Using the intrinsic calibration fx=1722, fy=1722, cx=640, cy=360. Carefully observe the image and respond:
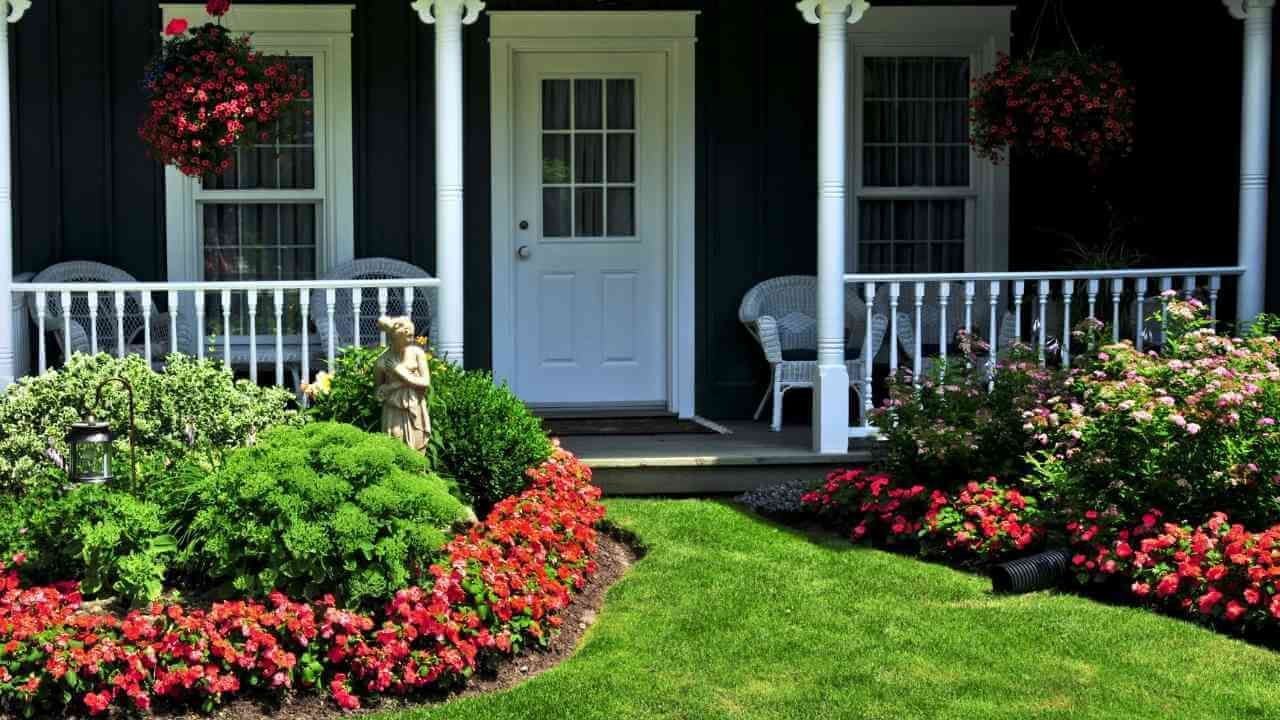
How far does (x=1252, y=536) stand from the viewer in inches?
248

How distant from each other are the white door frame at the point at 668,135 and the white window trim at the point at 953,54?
968 millimetres

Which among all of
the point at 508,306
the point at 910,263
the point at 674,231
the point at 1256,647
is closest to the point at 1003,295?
the point at 910,263

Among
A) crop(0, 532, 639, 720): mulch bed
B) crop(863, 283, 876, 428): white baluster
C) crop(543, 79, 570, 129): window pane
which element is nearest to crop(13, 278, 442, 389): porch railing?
crop(543, 79, 570, 129): window pane

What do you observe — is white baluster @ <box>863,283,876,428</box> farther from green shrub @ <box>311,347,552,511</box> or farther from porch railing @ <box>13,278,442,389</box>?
porch railing @ <box>13,278,442,389</box>

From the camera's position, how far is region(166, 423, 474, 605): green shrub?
5.59 meters

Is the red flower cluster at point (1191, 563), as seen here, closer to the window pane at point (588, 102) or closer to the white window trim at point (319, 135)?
the window pane at point (588, 102)

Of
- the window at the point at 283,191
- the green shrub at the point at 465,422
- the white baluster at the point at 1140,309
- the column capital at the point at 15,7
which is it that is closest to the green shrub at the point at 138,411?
the green shrub at the point at 465,422

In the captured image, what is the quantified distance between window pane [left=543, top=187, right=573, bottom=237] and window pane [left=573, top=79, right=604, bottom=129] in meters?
0.40

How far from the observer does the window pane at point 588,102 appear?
32.7ft

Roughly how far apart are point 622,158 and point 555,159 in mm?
391

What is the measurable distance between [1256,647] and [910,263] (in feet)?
15.0

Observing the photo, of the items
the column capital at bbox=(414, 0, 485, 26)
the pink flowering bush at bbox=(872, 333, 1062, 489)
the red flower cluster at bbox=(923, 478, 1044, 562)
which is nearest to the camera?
the red flower cluster at bbox=(923, 478, 1044, 562)

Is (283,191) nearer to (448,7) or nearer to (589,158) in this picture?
Result: (589,158)

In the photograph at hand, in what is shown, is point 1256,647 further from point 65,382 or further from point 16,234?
point 16,234
